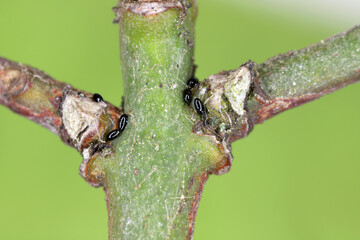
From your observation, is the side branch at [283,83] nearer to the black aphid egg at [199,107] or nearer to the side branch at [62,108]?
the black aphid egg at [199,107]

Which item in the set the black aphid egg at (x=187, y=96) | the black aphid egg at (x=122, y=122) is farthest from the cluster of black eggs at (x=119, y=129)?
the black aphid egg at (x=187, y=96)

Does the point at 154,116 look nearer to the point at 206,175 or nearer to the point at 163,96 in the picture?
the point at 163,96

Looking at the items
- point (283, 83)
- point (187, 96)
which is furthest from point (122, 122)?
point (283, 83)

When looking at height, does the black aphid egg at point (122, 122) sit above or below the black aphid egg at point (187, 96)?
below

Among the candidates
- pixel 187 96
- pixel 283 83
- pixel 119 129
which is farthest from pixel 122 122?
pixel 283 83

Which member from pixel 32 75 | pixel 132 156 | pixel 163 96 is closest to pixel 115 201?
pixel 132 156

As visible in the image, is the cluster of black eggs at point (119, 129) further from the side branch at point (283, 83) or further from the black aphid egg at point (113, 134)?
the side branch at point (283, 83)

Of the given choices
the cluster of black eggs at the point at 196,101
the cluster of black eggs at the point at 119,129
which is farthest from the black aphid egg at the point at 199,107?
the cluster of black eggs at the point at 119,129

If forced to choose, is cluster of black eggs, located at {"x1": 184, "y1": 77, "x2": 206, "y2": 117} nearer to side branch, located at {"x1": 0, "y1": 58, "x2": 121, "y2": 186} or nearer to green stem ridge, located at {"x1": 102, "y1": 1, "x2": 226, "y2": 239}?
green stem ridge, located at {"x1": 102, "y1": 1, "x2": 226, "y2": 239}

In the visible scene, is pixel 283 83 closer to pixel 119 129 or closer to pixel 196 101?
pixel 196 101

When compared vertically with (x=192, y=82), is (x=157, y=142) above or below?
below

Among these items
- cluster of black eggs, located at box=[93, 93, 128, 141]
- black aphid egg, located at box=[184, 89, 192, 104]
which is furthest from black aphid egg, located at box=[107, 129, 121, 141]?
black aphid egg, located at box=[184, 89, 192, 104]

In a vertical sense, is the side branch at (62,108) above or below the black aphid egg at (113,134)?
above
